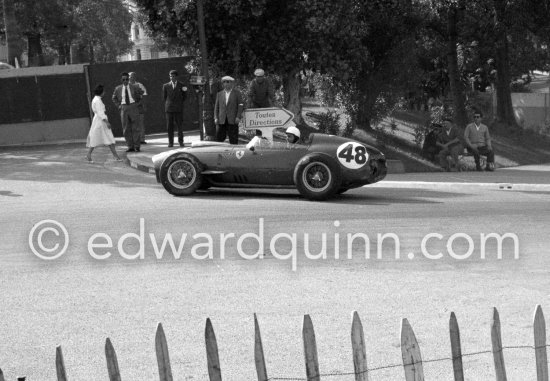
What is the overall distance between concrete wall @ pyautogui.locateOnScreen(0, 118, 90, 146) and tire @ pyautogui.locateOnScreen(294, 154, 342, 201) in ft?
44.7

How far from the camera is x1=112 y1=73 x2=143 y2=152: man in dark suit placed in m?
21.8

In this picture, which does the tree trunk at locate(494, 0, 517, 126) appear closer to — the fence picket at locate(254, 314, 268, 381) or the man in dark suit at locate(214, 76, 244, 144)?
the man in dark suit at locate(214, 76, 244, 144)

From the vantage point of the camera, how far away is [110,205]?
14727mm

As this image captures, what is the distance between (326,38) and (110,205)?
11.3 meters

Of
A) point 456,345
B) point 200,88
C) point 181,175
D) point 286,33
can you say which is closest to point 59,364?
point 456,345

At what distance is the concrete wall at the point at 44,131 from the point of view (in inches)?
1062

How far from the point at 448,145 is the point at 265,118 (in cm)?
682

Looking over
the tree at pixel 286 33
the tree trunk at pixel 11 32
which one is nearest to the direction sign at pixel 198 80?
the tree at pixel 286 33

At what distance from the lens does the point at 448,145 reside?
22938 mm

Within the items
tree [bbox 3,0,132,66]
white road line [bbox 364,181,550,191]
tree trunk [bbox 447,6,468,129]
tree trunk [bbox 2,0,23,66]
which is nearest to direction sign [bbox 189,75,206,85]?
white road line [bbox 364,181,550,191]

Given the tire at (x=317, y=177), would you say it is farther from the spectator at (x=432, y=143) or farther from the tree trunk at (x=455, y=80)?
the tree trunk at (x=455, y=80)

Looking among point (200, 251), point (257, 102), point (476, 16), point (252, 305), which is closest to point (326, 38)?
point (257, 102)

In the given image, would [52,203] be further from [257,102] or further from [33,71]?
[33,71]

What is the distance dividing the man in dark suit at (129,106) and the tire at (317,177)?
306 inches
